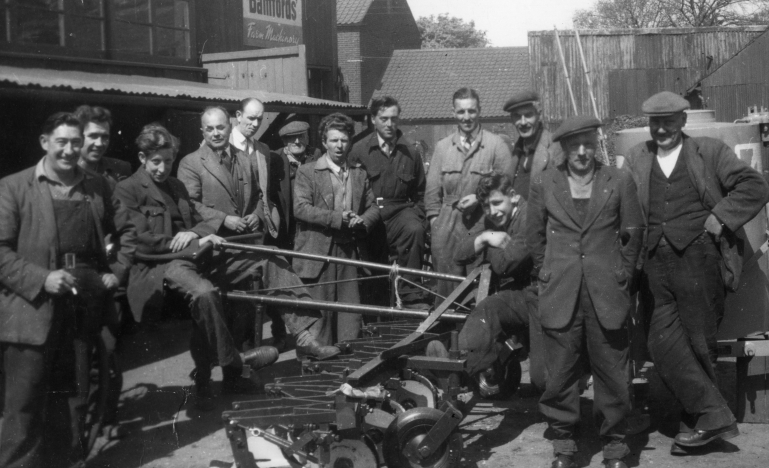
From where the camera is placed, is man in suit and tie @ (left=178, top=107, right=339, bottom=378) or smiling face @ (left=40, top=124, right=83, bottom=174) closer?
smiling face @ (left=40, top=124, right=83, bottom=174)

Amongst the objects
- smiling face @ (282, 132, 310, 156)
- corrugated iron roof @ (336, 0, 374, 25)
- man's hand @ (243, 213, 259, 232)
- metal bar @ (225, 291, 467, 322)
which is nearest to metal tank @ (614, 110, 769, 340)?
metal bar @ (225, 291, 467, 322)

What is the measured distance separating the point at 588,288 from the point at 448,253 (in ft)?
6.68

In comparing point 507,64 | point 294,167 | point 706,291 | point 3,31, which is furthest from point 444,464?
point 507,64

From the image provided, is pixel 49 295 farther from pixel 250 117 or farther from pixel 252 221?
pixel 250 117

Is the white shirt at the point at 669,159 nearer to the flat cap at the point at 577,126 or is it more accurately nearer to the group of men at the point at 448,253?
the group of men at the point at 448,253

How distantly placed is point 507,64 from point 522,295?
116 ft

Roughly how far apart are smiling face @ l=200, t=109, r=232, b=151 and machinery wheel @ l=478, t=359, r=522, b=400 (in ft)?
8.68

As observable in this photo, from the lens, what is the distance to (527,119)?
6.38 metres

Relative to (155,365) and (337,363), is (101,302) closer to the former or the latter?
(337,363)

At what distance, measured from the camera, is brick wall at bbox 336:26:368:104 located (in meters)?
37.9

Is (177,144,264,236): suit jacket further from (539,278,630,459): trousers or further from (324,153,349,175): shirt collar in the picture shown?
(539,278,630,459): trousers

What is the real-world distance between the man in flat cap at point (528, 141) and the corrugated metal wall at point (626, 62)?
2708 centimetres

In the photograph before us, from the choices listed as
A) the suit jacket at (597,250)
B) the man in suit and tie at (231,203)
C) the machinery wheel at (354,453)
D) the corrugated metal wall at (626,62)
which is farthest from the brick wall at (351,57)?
the machinery wheel at (354,453)

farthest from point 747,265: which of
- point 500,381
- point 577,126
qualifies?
point 500,381
